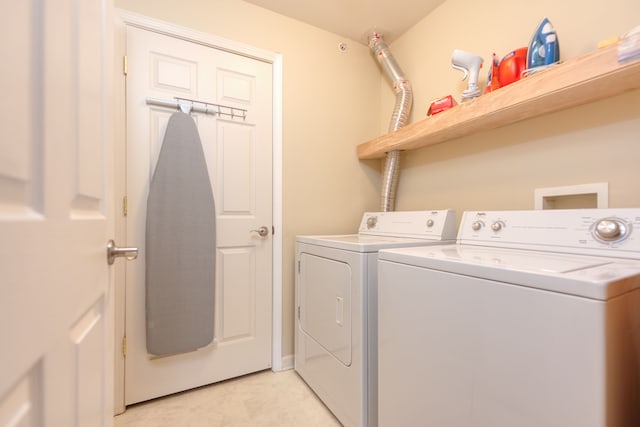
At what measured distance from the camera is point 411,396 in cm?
97

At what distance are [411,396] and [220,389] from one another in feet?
4.20

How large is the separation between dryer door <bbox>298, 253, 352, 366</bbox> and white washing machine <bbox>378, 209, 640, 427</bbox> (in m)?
0.25

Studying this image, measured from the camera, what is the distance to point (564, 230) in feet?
3.36

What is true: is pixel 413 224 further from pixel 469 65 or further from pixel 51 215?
pixel 51 215

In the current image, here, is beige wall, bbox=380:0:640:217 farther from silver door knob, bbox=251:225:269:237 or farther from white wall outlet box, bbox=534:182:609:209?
silver door knob, bbox=251:225:269:237

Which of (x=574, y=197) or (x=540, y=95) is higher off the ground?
(x=540, y=95)

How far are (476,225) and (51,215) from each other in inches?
58.7

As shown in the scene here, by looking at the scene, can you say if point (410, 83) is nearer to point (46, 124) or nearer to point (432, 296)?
point (432, 296)

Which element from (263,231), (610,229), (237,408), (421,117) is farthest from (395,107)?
(237,408)

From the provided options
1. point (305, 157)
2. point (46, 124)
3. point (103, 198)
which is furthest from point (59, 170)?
point (305, 157)

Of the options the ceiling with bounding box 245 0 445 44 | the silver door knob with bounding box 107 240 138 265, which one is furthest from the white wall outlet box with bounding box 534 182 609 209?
the silver door knob with bounding box 107 240 138 265

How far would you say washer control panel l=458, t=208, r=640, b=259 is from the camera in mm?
895

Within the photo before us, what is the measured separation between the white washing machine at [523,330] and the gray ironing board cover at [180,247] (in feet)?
3.62

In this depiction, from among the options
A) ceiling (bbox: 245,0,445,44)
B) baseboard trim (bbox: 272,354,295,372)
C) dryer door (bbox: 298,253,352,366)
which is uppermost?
ceiling (bbox: 245,0,445,44)
